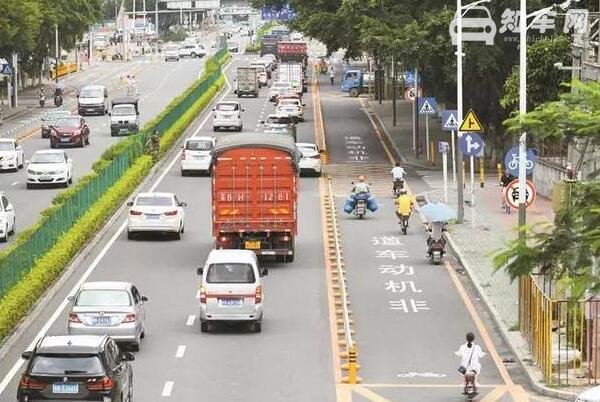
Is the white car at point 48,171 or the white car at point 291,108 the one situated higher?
the white car at point 291,108

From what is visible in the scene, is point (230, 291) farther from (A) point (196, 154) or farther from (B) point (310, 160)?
(A) point (196, 154)

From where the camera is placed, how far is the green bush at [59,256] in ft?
126

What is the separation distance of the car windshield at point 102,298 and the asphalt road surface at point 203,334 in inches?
47.1

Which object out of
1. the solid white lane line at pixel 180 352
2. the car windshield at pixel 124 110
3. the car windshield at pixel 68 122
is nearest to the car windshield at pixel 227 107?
the car windshield at pixel 124 110

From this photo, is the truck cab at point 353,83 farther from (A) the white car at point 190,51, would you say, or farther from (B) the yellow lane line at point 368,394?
(B) the yellow lane line at point 368,394

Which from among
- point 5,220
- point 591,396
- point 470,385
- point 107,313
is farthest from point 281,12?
point 591,396

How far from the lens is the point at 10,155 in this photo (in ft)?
229

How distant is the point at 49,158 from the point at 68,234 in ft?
55.3

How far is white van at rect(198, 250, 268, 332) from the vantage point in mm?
37531

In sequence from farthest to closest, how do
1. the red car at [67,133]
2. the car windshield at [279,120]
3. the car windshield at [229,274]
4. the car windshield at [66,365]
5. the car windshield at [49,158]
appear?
1. the car windshield at [279,120]
2. the red car at [67,133]
3. the car windshield at [49,158]
4. the car windshield at [229,274]
5. the car windshield at [66,365]

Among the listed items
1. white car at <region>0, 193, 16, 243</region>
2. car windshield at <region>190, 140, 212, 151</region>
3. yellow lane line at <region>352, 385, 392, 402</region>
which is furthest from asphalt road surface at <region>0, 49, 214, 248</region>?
yellow lane line at <region>352, 385, 392, 402</region>

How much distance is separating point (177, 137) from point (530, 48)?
2382cm

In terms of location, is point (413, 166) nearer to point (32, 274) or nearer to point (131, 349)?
point (32, 274)

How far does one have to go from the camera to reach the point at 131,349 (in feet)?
119
